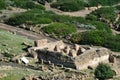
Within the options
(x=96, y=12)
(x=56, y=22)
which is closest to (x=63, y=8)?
(x=96, y=12)

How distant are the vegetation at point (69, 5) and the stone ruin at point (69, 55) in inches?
1543

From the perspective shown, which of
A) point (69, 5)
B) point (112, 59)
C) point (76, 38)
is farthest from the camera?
point (69, 5)

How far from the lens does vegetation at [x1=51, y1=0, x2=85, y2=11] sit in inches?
4073

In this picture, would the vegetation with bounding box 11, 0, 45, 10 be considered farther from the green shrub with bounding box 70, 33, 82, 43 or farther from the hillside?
the green shrub with bounding box 70, 33, 82, 43

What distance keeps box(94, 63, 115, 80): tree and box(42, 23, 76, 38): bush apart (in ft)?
66.3

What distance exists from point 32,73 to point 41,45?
9668 mm

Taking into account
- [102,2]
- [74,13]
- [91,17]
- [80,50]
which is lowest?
[102,2]

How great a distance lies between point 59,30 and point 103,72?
22735 mm

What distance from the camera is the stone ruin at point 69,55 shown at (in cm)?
5872

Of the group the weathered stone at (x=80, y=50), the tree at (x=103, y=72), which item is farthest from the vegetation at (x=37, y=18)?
the tree at (x=103, y=72)

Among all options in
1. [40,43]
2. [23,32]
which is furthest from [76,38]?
[40,43]

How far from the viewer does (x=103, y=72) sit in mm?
56281

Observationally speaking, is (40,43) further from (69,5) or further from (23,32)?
(69,5)

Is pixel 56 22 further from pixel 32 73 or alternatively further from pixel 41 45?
pixel 32 73
